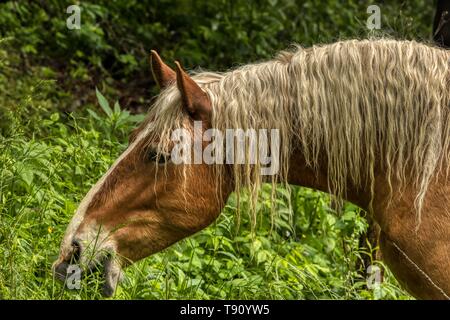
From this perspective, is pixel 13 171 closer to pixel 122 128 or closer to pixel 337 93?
pixel 122 128

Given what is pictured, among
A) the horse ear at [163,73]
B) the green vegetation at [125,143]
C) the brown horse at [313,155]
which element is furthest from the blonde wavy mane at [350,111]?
the green vegetation at [125,143]

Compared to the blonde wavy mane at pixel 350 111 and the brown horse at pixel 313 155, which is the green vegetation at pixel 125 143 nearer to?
the brown horse at pixel 313 155

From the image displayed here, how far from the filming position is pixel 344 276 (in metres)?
6.39

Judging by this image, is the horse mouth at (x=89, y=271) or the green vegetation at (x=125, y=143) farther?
the green vegetation at (x=125, y=143)

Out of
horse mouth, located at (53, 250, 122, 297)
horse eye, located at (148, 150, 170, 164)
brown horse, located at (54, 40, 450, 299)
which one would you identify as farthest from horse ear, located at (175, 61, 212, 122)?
horse mouth, located at (53, 250, 122, 297)

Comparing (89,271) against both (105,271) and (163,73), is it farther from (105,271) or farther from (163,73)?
(163,73)

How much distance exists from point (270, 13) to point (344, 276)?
4.42m

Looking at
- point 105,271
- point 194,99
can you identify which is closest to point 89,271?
point 105,271

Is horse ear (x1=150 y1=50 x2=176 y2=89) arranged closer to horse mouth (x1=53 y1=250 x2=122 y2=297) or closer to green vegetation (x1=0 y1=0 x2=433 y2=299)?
green vegetation (x1=0 y1=0 x2=433 y2=299)

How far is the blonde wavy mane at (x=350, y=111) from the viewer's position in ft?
13.8

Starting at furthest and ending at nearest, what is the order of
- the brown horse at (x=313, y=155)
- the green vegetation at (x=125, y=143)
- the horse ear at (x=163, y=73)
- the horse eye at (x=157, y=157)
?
the green vegetation at (x=125, y=143), the horse ear at (x=163, y=73), the horse eye at (x=157, y=157), the brown horse at (x=313, y=155)

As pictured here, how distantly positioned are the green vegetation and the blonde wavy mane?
0.40 metres

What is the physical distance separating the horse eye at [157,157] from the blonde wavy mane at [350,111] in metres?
0.04

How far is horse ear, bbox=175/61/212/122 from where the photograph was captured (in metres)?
A: 4.27
